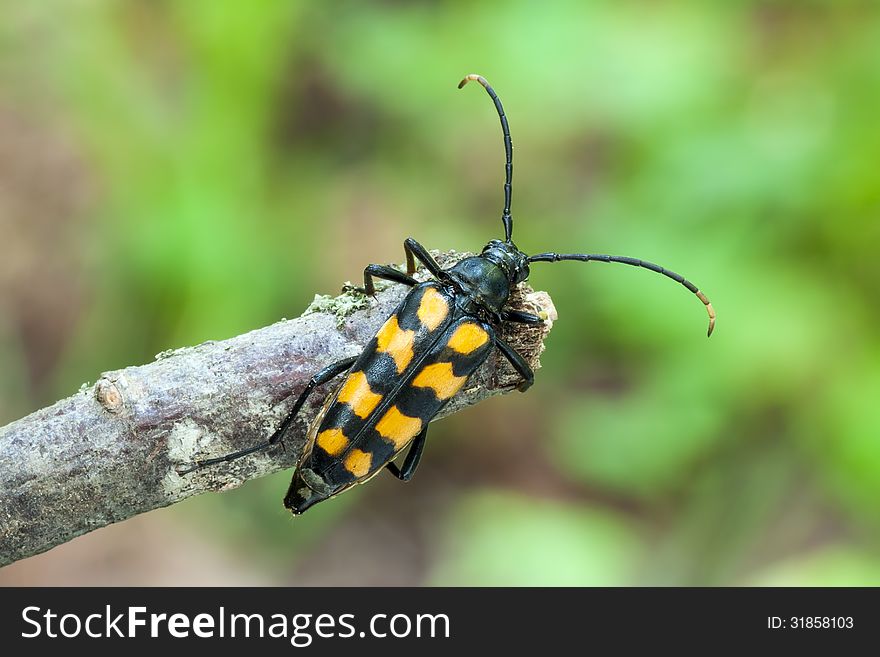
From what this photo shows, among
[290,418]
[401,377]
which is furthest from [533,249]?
[290,418]

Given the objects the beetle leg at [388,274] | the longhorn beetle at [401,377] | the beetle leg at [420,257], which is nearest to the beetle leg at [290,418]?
the longhorn beetle at [401,377]

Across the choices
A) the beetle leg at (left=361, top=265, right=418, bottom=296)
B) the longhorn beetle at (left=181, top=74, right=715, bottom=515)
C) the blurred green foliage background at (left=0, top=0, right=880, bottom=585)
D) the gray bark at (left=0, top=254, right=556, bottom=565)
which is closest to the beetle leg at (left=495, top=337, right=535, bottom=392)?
the longhorn beetle at (left=181, top=74, right=715, bottom=515)

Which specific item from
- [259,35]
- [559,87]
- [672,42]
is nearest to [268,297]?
[259,35]

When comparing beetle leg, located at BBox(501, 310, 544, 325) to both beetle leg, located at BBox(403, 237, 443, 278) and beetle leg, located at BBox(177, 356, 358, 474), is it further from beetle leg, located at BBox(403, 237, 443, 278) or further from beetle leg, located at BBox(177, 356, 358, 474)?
beetle leg, located at BBox(177, 356, 358, 474)

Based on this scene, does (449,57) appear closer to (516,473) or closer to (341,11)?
(341,11)

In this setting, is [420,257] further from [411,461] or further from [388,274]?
[411,461]
